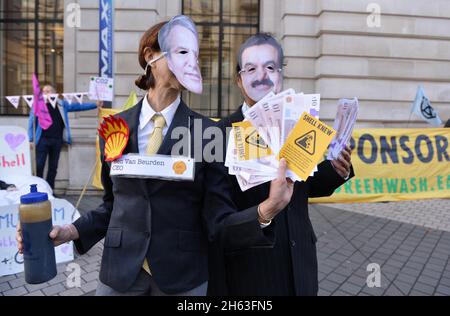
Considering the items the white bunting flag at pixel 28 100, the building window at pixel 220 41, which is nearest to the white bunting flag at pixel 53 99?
the white bunting flag at pixel 28 100

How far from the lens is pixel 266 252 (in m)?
1.78

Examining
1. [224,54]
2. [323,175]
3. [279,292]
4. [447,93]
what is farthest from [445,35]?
[279,292]

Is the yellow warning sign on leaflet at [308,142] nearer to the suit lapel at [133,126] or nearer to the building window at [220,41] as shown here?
the suit lapel at [133,126]

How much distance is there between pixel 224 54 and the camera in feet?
30.9

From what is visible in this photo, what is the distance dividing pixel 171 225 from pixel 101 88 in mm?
5783

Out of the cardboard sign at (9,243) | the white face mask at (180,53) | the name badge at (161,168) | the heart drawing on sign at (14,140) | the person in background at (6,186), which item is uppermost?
the white face mask at (180,53)

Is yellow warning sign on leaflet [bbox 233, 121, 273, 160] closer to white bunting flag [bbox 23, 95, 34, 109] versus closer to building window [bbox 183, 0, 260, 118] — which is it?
white bunting flag [bbox 23, 95, 34, 109]

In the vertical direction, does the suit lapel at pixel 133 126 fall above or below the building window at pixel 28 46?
below

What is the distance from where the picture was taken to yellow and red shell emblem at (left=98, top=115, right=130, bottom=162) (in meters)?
1.62

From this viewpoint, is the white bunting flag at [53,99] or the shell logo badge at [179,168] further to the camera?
the white bunting flag at [53,99]

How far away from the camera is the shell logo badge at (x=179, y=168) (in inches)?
60.6

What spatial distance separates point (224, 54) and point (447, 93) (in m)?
5.91

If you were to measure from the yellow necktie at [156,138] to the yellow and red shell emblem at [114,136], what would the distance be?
111 millimetres
